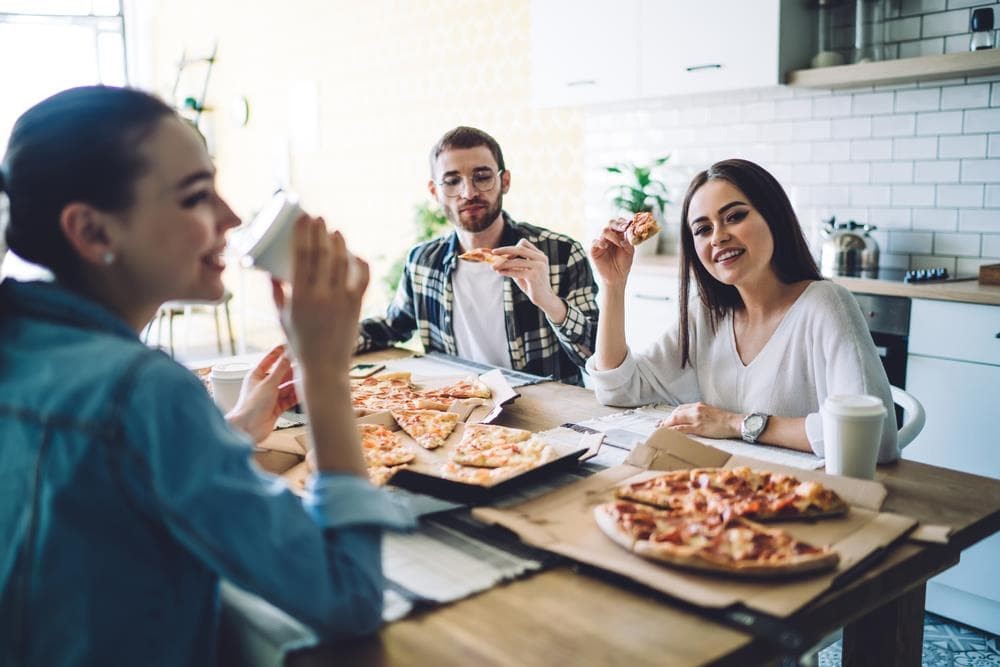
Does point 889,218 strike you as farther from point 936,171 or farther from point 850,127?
point 850,127

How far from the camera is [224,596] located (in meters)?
1.13

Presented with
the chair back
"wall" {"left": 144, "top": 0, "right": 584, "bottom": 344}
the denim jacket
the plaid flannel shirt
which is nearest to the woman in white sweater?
the chair back

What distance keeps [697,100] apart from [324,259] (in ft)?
11.5

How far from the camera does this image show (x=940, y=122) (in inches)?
135

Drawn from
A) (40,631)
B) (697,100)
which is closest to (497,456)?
(40,631)

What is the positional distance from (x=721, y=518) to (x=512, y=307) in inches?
63.4

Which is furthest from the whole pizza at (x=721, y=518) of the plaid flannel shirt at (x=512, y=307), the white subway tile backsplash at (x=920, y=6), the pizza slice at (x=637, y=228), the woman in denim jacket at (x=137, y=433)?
the white subway tile backsplash at (x=920, y=6)

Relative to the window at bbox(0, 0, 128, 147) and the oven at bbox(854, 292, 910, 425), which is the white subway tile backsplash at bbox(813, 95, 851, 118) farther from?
the window at bbox(0, 0, 128, 147)

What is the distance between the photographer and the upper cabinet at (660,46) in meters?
3.55

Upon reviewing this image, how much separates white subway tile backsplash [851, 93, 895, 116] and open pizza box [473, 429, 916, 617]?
2.60 m

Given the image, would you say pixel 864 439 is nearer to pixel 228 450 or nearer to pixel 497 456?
pixel 497 456

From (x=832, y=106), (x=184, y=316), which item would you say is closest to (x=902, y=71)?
(x=832, y=106)

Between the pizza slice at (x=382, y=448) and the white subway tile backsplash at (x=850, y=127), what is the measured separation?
2742mm

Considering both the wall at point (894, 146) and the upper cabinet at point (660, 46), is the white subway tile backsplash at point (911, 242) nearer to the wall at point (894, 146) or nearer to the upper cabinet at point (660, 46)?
the wall at point (894, 146)
